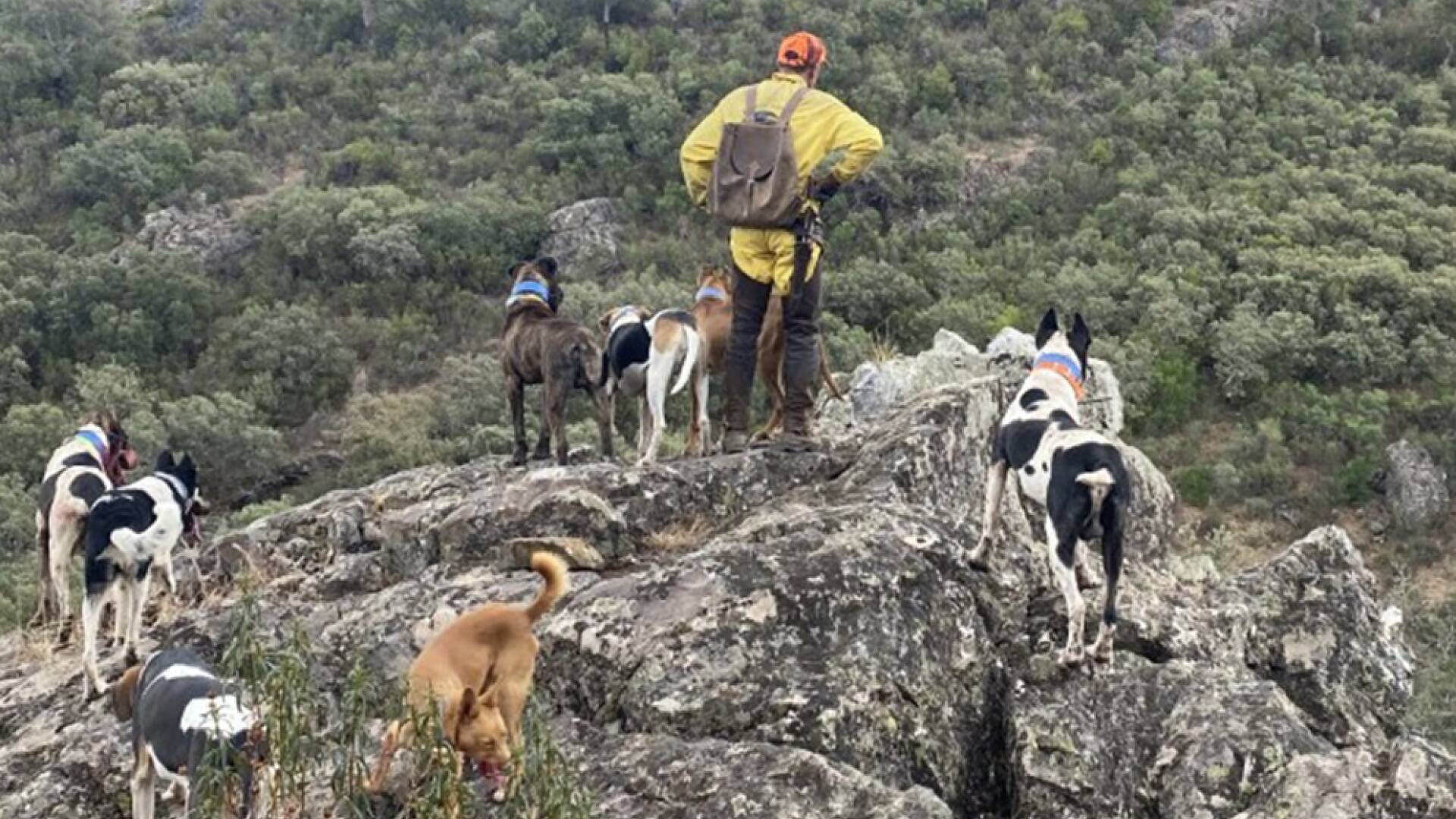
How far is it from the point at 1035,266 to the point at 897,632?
102 feet

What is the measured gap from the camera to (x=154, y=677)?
6.75 meters

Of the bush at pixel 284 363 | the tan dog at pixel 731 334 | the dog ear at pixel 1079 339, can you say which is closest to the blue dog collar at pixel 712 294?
the tan dog at pixel 731 334

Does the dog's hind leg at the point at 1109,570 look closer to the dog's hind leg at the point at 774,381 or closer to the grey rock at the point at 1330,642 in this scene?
the grey rock at the point at 1330,642

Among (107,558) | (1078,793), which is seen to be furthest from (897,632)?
(107,558)

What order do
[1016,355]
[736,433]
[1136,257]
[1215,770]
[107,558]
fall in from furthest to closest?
[1136,257] < [1016,355] < [736,433] < [107,558] < [1215,770]

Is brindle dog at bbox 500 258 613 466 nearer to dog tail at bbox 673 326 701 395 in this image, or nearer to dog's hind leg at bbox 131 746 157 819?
dog tail at bbox 673 326 701 395

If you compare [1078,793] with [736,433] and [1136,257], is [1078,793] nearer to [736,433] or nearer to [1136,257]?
[736,433]

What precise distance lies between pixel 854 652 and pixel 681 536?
1.83m

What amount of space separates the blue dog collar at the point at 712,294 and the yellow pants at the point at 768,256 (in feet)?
3.98

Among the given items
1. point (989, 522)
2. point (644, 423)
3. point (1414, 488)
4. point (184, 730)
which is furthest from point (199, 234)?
point (184, 730)

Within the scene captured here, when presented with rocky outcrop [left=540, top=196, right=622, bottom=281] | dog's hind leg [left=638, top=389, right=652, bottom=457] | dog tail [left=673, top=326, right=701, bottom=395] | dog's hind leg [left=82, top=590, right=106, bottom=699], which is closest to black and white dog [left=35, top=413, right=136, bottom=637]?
dog's hind leg [left=82, top=590, right=106, bottom=699]

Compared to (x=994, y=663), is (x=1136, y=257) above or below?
below

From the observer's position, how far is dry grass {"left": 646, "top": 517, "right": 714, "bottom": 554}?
28.4 feet

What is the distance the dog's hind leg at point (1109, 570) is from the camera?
732cm
